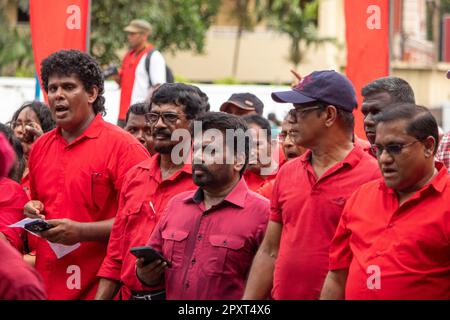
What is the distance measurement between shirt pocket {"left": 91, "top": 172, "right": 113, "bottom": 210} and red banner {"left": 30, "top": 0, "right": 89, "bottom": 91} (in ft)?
8.77

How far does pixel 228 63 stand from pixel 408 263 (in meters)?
39.9

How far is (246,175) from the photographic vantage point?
8.92 metres

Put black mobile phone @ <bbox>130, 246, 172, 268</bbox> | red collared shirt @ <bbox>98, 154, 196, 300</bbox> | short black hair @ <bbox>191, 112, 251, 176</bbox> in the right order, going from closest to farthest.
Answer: black mobile phone @ <bbox>130, 246, 172, 268</bbox>, short black hair @ <bbox>191, 112, 251, 176</bbox>, red collared shirt @ <bbox>98, 154, 196, 300</bbox>

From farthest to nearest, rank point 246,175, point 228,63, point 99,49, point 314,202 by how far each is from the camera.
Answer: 1. point 228,63
2. point 99,49
3. point 246,175
4. point 314,202

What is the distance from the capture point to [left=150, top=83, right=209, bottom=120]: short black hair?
7.46 m

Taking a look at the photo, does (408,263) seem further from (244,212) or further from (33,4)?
(33,4)

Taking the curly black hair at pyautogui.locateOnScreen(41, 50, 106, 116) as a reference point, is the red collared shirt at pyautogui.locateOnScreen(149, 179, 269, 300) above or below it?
below

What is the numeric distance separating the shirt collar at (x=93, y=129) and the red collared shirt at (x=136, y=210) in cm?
40

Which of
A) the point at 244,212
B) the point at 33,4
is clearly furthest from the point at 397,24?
the point at 244,212

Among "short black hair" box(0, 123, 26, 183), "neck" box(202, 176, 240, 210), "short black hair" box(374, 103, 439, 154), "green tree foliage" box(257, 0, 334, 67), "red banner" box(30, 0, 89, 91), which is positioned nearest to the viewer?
"short black hair" box(374, 103, 439, 154)

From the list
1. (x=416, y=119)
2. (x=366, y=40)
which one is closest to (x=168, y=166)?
(x=416, y=119)

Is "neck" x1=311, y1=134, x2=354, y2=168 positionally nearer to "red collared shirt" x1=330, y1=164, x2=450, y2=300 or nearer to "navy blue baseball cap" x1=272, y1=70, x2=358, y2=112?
"navy blue baseball cap" x1=272, y1=70, x2=358, y2=112

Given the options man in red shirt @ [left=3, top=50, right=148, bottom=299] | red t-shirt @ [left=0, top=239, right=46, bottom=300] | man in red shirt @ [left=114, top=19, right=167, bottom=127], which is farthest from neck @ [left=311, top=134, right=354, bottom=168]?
man in red shirt @ [left=114, top=19, right=167, bottom=127]

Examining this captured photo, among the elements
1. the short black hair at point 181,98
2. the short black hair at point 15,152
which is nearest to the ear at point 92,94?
the short black hair at point 181,98
